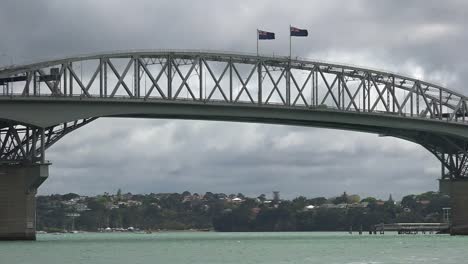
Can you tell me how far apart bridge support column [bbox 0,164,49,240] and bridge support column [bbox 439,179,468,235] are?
61.2m

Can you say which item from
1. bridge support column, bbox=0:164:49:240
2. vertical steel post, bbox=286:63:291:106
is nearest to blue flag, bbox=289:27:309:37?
vertical steel post, bbox=286:63:291:106

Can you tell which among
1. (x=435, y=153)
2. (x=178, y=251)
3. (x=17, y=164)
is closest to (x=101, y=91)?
(x=17, y=164)

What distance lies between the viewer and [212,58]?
13400cm

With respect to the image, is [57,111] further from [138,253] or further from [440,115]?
[440,115]

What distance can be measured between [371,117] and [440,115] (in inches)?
579

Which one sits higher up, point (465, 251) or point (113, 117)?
point (113, 117)

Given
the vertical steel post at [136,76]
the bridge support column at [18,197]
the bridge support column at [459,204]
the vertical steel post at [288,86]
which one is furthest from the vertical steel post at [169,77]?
the bridge support column at [459,204]

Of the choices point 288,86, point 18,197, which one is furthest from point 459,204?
point 18,197

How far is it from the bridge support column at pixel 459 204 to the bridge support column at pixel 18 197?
61.2 metres

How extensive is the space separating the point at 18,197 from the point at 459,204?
6367cm

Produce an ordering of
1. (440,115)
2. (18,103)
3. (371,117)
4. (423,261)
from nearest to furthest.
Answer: (423,261) < (18,103) < (371,117) < (440,115)

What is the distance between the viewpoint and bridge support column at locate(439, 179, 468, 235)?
158000mm

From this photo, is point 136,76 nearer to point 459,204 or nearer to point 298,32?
point 298,32

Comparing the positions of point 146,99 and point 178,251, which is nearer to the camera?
point 178,251
